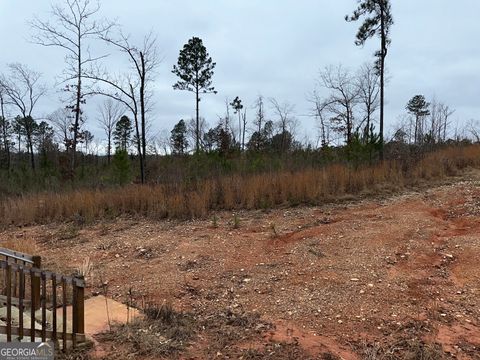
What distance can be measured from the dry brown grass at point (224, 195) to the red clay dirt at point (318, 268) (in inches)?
21.0

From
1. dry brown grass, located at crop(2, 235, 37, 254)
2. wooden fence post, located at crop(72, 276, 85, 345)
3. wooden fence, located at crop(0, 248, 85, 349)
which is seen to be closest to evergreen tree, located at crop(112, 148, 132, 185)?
dry brown grass, located at crop(2, 235, 37, 254)

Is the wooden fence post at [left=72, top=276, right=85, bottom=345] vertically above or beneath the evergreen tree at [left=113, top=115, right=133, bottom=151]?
beneath

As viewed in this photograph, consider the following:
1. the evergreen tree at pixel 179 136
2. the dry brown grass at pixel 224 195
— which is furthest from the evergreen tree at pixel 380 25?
the evergreen tree at pixel 179 136

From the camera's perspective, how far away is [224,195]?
9242mm

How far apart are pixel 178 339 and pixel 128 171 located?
12.1 meters

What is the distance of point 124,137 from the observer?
39.4 m

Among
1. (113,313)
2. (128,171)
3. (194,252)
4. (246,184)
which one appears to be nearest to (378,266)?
(194,252)

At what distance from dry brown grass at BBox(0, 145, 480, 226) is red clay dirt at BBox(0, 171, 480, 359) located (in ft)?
1.75

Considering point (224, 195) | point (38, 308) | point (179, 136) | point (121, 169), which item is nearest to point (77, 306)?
point (38, 308)

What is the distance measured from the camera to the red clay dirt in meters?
3.72

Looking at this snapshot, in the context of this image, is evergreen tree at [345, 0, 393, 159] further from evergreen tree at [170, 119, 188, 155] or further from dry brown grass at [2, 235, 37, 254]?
evergreen tree at [170, 119, 188, 155]

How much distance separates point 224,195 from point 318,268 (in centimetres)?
426

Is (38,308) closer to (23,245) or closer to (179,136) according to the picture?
(23,245)

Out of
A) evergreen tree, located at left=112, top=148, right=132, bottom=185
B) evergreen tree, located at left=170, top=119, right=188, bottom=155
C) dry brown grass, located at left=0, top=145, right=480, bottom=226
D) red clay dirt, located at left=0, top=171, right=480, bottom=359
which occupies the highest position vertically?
evergreen tree, located at left=170, top=119, right=188, bottom=155
